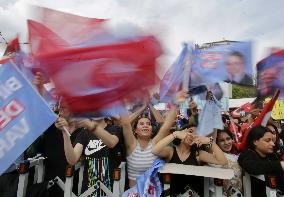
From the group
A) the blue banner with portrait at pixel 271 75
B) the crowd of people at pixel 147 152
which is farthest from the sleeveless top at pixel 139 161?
the blue banner with portrait at pixel 271 75

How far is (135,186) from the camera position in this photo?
375 cm

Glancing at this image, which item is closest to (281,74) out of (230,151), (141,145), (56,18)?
(230,151)

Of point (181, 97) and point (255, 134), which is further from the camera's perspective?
point (255, 134)

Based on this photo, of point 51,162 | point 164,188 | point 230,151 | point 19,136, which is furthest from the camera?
point 230,151

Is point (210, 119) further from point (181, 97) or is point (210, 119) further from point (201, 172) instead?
point (201, 172)

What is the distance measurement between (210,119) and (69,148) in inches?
69.0

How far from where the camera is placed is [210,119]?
4148 millimetres

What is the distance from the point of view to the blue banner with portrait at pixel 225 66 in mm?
4008

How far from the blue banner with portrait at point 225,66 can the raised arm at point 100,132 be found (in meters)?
1.16

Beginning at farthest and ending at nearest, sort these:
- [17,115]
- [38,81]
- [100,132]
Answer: [100,132], [38,81], [17,115]

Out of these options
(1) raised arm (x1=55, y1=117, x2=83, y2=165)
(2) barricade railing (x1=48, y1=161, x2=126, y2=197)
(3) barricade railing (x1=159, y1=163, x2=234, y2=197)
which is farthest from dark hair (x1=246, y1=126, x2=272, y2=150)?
(1) raised arm (x1=55, y1=117, x2=83, y2=165)

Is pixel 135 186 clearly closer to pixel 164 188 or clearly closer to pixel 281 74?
pixel 164 188

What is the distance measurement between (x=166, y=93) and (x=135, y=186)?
1181 millimetres

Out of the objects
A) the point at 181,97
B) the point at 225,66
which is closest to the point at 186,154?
the point at 181,97
